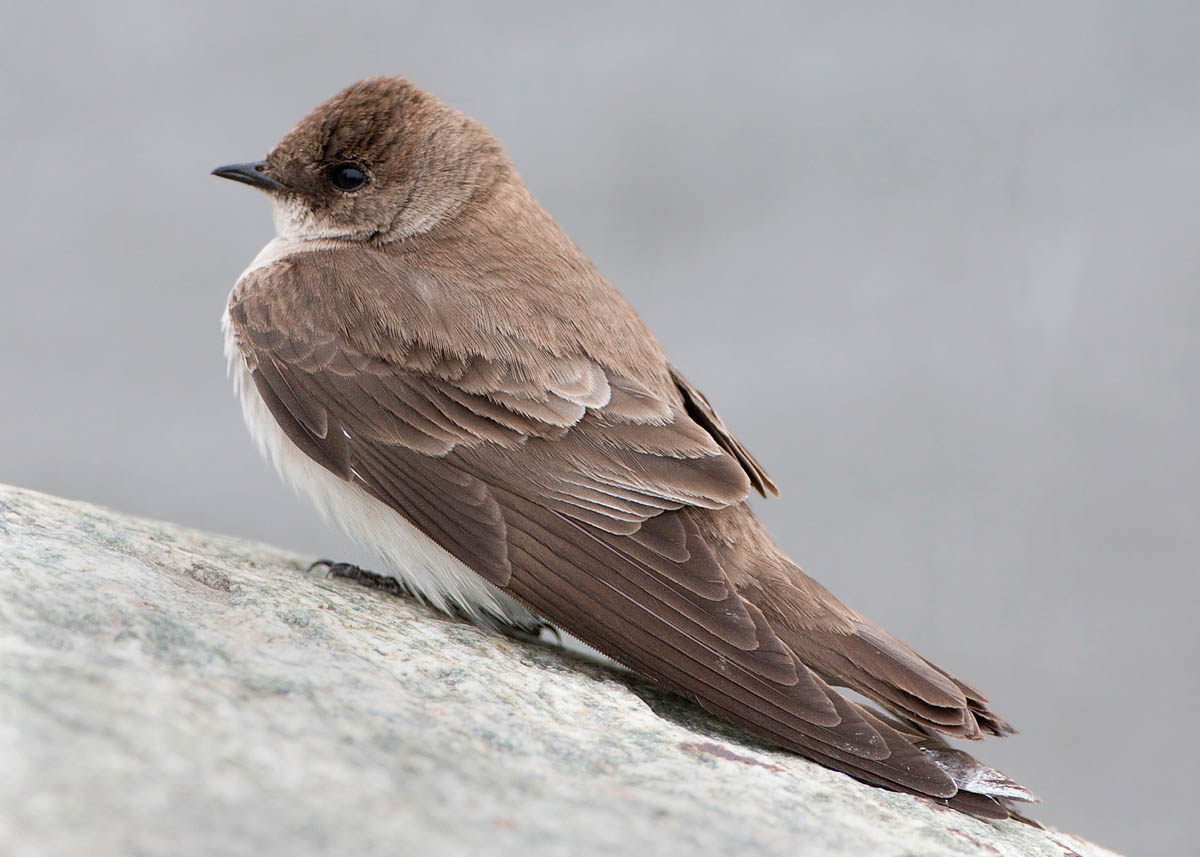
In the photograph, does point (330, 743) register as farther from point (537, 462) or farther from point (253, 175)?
point (253, 175)

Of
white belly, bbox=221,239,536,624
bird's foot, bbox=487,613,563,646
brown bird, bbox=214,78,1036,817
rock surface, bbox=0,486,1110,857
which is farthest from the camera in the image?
bird's foot, bbox=487,613,563,646

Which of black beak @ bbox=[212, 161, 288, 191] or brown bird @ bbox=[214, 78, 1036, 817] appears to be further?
black beak @ bbox=[212, 161, 288, 191]

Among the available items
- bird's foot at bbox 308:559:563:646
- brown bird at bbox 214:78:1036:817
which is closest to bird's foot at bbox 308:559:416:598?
bird's foot at bbox 308:559:563:646

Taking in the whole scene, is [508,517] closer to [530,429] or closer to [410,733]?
[530,429]

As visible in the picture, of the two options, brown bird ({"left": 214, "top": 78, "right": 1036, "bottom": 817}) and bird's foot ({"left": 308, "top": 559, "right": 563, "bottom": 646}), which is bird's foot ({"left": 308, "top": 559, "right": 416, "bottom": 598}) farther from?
brown bird ({"left": 214, "top": 78, "right": 1036, "bottom": 817})

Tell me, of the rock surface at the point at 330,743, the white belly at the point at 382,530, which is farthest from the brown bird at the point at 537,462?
A: the rock surface at the point at 330,743

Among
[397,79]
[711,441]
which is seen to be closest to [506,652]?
[711,441]

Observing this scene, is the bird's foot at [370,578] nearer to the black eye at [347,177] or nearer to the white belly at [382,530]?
the white belly at [382,530]

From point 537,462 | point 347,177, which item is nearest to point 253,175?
point 347,177
